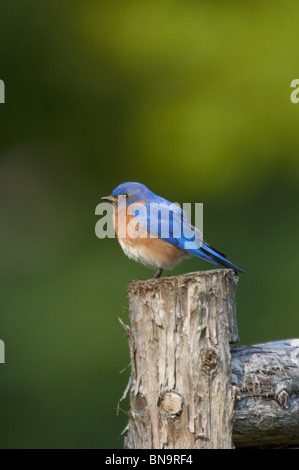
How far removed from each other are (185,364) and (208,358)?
0.10m

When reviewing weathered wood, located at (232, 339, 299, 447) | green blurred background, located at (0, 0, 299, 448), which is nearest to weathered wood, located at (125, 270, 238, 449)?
weathered wood, located at (232, 339, 299, 447)

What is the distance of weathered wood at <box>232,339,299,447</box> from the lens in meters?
3.53

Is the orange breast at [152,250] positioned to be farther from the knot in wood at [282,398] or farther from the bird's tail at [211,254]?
the knot in wood at [282,398]

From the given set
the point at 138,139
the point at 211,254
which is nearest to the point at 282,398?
the point at 211,254

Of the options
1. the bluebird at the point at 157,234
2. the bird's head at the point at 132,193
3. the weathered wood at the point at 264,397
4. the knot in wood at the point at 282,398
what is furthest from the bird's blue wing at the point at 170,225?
the knot in wood at the point at 282,398

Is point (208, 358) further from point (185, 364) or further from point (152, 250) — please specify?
point (152, 250)

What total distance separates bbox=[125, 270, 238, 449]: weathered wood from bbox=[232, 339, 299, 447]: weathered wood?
0.10m

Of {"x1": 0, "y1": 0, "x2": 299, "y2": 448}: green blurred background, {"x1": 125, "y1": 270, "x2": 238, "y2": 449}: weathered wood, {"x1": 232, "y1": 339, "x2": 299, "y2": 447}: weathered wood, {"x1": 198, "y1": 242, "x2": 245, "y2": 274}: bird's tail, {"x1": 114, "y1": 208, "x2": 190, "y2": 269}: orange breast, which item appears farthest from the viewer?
{"x1": 0, "y1": 0, "x2": 299, "y2": 448}: green blurred background

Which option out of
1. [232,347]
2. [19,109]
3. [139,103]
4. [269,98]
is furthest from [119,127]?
[232,347]

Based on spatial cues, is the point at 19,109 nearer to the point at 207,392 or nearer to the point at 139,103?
the point at 139,103

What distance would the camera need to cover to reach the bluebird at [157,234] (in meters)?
4.67

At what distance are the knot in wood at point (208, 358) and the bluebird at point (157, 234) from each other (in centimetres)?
121

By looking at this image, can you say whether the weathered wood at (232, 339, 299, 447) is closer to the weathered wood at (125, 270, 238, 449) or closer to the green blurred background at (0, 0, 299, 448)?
the weathered wood at (125, 270, 238, 449)

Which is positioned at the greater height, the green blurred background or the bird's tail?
the green blurred background
